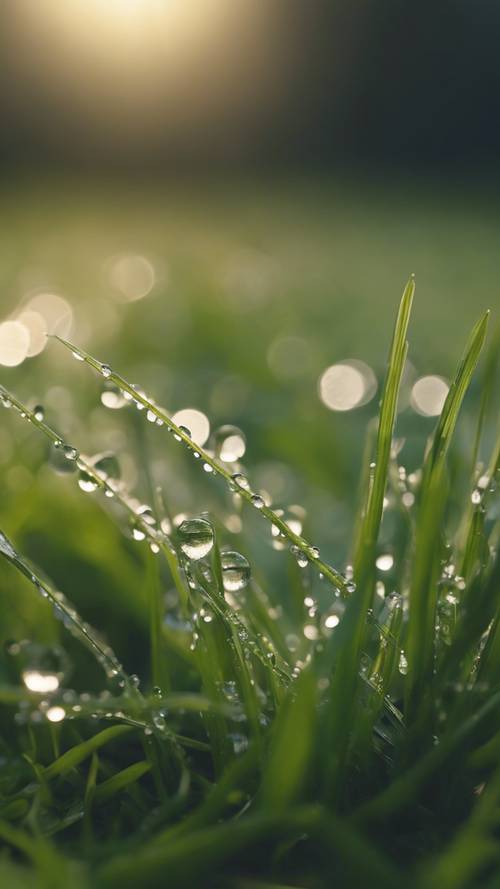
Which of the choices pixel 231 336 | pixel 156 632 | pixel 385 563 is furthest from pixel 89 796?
pixel 231 336

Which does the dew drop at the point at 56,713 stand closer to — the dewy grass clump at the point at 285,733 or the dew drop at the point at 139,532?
the dewy grass clump at the point at 285,733

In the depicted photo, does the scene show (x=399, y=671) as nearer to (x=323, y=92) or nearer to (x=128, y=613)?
(x=128, y=613)

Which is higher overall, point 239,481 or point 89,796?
point 239,481

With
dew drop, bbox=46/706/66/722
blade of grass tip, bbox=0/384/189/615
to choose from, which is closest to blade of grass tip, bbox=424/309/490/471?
blade of grass tip, bbox=0/384/189/615

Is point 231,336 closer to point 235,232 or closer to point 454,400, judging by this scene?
point 454,400

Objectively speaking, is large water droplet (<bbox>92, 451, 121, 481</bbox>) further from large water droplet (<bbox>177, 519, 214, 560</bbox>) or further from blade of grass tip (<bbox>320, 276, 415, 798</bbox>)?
blade of grass tip (<bbox>320, 276, 415, 798</bbox>)

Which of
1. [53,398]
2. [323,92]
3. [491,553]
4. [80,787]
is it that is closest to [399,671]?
[491,553]

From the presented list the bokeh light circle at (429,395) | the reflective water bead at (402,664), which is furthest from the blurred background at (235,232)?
the reflective water bead at (402,664)
